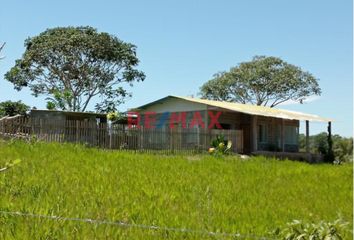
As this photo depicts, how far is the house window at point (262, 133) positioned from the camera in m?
31.9

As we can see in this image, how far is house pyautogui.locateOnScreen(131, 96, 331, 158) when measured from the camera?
2738cm

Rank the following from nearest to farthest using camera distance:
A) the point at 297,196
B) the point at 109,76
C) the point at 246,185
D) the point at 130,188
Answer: the point at 130,188 < the point at 297,196 < the point at 246,185 < the point at 109,76

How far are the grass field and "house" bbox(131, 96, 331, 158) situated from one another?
45.0 ft

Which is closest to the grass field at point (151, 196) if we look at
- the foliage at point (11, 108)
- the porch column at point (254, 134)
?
the porch column at point (254, 134)

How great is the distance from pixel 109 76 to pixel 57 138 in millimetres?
21150

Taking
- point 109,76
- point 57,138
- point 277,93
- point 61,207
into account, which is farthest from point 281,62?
point 61,207

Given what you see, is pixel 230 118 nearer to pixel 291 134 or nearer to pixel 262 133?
pixel 262 133

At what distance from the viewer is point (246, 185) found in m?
10.4

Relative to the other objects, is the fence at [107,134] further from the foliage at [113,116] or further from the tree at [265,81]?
the tree at [265,81]

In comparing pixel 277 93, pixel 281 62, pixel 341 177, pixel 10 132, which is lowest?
→ pixel 341 177

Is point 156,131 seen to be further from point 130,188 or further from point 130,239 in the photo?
point 130,239

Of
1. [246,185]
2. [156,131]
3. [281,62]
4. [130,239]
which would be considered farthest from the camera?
[281,62]

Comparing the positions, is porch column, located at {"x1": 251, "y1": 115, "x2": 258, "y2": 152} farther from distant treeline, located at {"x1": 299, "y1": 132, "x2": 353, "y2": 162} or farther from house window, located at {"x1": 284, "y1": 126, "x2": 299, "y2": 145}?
distant treeline, located at {"x1": 299, "y1": 132, "x2": 353, "y2": 162}

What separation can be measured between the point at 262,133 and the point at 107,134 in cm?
1385
